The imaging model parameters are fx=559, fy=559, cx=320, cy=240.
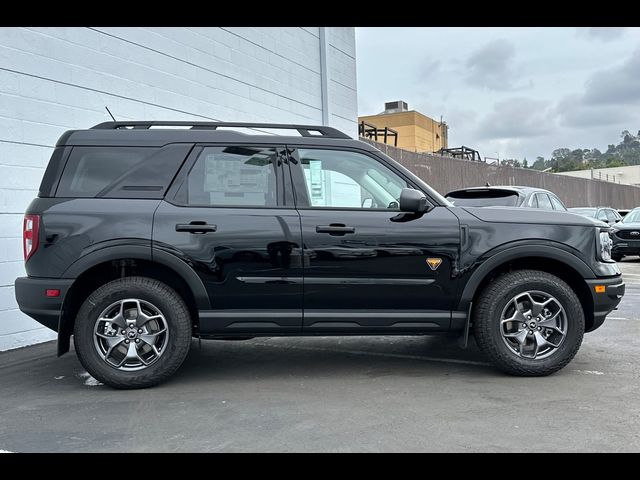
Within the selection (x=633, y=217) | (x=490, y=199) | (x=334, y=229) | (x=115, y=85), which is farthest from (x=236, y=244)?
(x=633, y=217)

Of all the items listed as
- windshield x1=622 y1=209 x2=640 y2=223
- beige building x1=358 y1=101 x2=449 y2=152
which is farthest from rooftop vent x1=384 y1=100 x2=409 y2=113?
windshield x1=622 y1=209 x2=640 y2=223

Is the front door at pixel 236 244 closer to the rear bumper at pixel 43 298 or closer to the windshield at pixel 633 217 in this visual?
the rear bumper at pixel 43 298

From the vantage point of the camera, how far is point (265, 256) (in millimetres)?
4367

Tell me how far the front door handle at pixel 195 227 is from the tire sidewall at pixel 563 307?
2.31 m

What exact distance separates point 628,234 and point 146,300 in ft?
46.7

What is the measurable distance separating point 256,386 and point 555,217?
281 centimetres

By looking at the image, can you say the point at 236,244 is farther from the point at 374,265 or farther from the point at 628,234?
the point at 628,234

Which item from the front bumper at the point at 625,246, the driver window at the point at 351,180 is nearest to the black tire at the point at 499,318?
the driver window at the point at 351,180

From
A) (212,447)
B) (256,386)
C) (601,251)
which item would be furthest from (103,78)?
(601,251)

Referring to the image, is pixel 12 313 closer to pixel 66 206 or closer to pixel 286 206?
pixel 66 206

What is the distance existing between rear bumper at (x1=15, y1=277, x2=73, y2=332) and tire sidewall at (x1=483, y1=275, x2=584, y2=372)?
10.9ft

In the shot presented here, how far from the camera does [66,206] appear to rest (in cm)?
429

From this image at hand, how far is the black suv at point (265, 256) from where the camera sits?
14.1 ft
